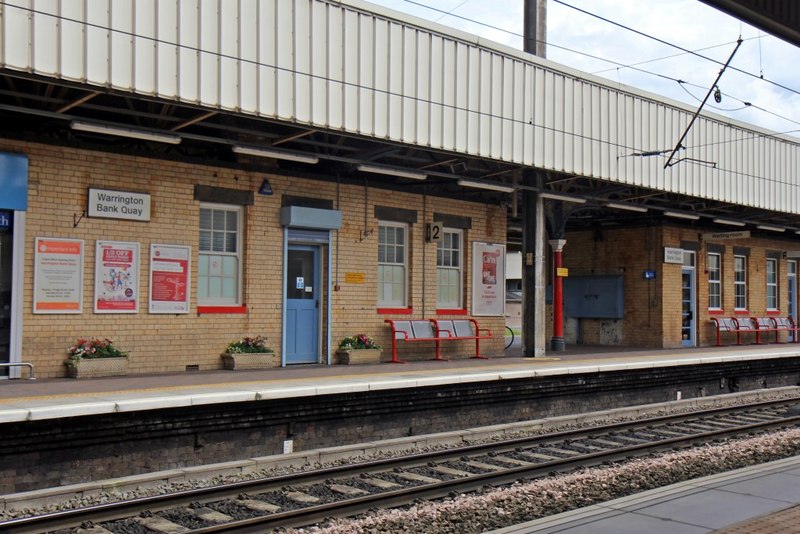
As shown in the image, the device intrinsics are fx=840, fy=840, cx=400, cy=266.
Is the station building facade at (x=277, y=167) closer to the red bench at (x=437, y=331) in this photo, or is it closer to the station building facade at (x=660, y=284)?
the red bench at (x=437, y=331)

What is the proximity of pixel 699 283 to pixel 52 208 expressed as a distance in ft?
57.5

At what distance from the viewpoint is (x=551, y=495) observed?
7879 mm

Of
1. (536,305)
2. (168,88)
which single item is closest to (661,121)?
(536,305)

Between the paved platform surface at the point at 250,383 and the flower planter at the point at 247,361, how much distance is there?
0.28m

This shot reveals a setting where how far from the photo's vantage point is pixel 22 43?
9281 mm

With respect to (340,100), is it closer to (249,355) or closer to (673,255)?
(249,355)

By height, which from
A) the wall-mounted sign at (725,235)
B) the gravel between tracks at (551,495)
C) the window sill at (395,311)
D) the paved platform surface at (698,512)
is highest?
the wall-mounted sign at (725,235)

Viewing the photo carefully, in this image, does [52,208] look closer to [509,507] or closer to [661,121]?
[509,507]

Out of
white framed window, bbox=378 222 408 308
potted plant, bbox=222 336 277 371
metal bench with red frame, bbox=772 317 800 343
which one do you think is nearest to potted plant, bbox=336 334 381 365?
white framed window, bbox=378 222 408 308

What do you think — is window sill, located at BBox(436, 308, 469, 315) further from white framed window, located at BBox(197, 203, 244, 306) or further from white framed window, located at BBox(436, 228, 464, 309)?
white framed window, located at BBox(197, 203, 244, 306)

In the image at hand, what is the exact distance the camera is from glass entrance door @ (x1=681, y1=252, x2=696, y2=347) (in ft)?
74.4

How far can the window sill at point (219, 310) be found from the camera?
12.9m

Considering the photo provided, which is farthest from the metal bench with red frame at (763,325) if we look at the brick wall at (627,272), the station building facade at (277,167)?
the station building facade at (277,167)

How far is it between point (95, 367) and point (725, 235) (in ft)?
55.1
